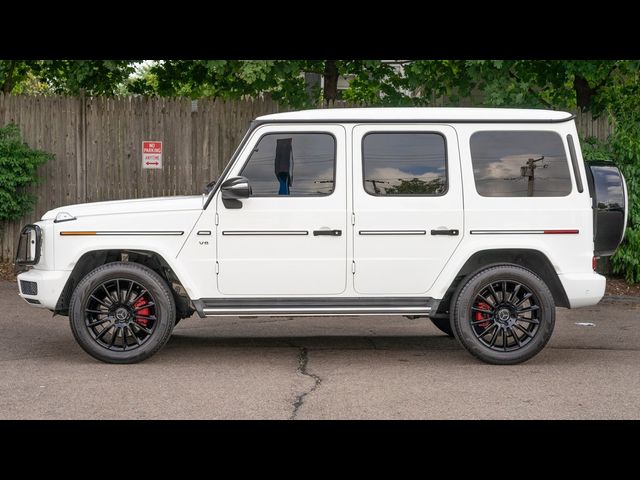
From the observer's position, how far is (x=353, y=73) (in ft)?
52.4

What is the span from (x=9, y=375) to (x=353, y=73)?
9496mm

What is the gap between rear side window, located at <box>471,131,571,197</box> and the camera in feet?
27.3

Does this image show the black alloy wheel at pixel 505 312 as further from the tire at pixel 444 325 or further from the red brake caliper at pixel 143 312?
the red brake caliper at pixel 143 312

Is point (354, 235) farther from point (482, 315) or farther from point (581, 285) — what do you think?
point (581, 285)

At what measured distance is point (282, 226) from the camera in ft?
26.7

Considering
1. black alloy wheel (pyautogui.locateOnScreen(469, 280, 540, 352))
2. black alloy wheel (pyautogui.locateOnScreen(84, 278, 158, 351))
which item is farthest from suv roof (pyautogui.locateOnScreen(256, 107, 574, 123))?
black alloy wheel (pyautogui.locateOnScreen(84, 278, 158, 351))

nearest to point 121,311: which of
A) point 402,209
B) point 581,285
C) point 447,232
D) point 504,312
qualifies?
point 402,209

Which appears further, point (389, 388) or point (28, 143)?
point (28, 143)

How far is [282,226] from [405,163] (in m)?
1.17

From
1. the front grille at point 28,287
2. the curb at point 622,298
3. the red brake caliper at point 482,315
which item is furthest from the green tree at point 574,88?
the front grille at point 28,287

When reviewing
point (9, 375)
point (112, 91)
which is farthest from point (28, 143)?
point (9, 375)

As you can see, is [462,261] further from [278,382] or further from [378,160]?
[278,382]

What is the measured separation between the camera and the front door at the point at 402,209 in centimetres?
818

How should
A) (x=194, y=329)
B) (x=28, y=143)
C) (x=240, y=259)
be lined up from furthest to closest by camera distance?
(x=28, y=143)
(x=194, y=329)
(x=240, y=259)
